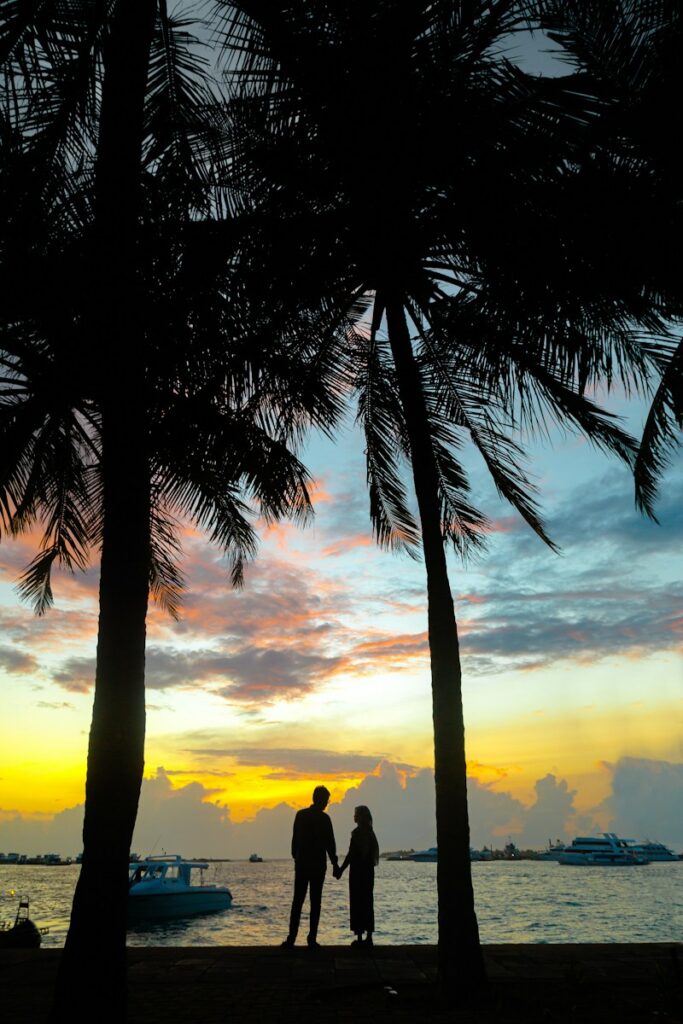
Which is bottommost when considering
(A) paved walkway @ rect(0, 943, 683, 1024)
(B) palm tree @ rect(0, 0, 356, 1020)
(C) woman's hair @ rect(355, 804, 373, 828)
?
(A) paved walkway @ rect(0, 943, 683, 1024)

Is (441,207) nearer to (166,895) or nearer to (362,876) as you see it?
(362,876)

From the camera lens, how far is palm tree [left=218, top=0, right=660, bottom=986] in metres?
7.22

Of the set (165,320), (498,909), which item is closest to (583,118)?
(165,320)

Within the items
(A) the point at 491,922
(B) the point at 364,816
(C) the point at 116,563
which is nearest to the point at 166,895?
(A) the point at 491,922

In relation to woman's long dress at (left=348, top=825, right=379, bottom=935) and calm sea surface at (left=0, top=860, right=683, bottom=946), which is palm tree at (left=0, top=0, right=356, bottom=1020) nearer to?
woman's long dress at (left=348, top=825, right=379, bottom=935)

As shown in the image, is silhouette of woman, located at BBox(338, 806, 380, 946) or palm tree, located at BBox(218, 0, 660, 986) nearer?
palm tree, located at BBox(218, 0, 660, 986)

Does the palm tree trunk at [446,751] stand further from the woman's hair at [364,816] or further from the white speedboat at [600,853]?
the white speedboat at [600,853]

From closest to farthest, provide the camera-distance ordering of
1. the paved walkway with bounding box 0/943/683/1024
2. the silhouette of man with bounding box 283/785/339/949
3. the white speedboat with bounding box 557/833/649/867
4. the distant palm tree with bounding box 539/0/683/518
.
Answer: the paved walkway with bounding box 0/943/683/1024
the distant palm tree with bounding box 539/0/683/518
the silhouette of man with bounding box 283/785/339/949
the white speedboat with bounding box 557/833/649/867

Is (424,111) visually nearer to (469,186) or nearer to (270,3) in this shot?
(469,186)

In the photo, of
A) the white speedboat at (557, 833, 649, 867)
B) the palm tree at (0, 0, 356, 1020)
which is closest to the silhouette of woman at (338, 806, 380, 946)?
the palm tree at (0, 0, 356, 1020)

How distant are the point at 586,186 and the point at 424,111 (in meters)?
1.65

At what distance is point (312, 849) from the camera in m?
10.3

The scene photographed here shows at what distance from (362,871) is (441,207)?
27.8 feet

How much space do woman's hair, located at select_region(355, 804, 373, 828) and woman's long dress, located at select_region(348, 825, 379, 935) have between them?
8cm
